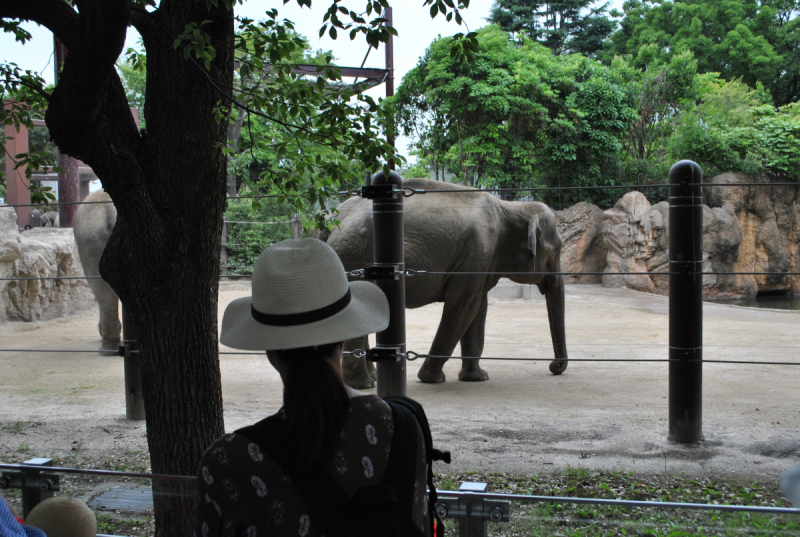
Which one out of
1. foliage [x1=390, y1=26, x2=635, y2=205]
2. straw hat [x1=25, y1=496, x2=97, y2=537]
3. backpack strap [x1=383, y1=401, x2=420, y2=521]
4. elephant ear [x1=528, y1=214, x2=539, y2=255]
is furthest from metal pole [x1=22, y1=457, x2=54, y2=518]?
foliage [x1=390, y1=26, x2=635, y2=205]

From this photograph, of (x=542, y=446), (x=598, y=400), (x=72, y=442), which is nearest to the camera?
Result: (x=542, y=446)

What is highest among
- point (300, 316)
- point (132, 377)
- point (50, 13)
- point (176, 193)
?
point (50, 13)

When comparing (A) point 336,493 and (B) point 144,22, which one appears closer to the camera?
(A) point 336,493

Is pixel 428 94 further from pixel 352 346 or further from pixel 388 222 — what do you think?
pixel 388 222

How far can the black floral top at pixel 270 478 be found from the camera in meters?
1.06

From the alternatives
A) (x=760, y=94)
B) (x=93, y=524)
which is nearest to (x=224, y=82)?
(x=93, y=524)

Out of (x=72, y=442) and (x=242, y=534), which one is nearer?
(x=242, y=534)

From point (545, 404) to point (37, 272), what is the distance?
7.92 metres

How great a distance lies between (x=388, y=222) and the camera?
12.2 feet

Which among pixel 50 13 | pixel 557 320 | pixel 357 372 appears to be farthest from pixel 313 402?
pixel 557 320

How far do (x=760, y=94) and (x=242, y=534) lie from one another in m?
24.4

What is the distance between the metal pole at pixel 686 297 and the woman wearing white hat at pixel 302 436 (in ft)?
8.92

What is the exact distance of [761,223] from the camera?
16.6 meters

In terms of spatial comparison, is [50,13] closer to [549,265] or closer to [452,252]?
[452,252]
